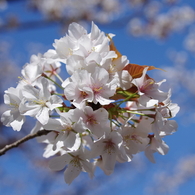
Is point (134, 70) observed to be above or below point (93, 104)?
above

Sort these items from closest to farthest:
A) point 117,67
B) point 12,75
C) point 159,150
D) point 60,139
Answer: point 60,139, point 117,67, point 159,150, point 12,75

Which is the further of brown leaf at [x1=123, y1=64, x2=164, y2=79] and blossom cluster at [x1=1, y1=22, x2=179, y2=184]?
brown leaf at [x1=123, y1=64, x2=164, y2=79]

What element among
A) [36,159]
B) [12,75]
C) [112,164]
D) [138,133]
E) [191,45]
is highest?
[138,133]

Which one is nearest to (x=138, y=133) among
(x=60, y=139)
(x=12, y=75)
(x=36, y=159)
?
Answer: (x=60, y=139)

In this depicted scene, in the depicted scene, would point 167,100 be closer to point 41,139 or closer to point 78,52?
point 78,52

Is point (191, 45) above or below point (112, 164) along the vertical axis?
below

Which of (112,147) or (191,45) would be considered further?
(191,45)

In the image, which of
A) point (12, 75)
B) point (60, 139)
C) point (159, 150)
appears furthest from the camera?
point (12, 75)

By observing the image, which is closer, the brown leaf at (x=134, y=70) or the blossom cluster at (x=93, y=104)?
the blossom cluster at (x=93, y=104)
